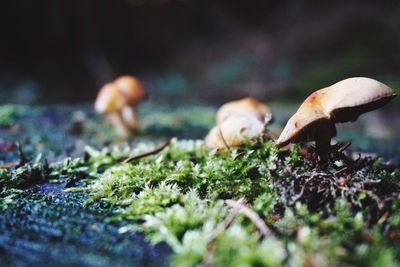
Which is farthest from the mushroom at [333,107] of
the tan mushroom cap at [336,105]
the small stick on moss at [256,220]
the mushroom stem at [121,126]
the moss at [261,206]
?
the mushroom stem at [121,126]

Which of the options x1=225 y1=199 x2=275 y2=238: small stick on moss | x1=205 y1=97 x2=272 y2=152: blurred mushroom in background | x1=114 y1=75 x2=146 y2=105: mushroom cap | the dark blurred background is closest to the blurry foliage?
x1=114 y1=75 x2=146 y2=105: mushroom cap

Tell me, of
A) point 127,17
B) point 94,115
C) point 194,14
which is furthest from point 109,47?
point 94,115

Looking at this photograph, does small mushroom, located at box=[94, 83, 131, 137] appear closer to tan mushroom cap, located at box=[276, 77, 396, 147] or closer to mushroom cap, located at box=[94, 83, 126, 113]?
mushroom cap, located at box=[94, 83, 126, 113]

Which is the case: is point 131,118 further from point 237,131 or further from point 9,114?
point 237,131

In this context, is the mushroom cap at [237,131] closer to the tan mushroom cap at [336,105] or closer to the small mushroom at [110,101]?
the tan mushroom cap at [336,105]

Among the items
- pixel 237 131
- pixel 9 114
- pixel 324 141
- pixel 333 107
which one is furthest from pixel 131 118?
pixel 333 107

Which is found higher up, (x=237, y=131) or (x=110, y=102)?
(x=110, y=102)
